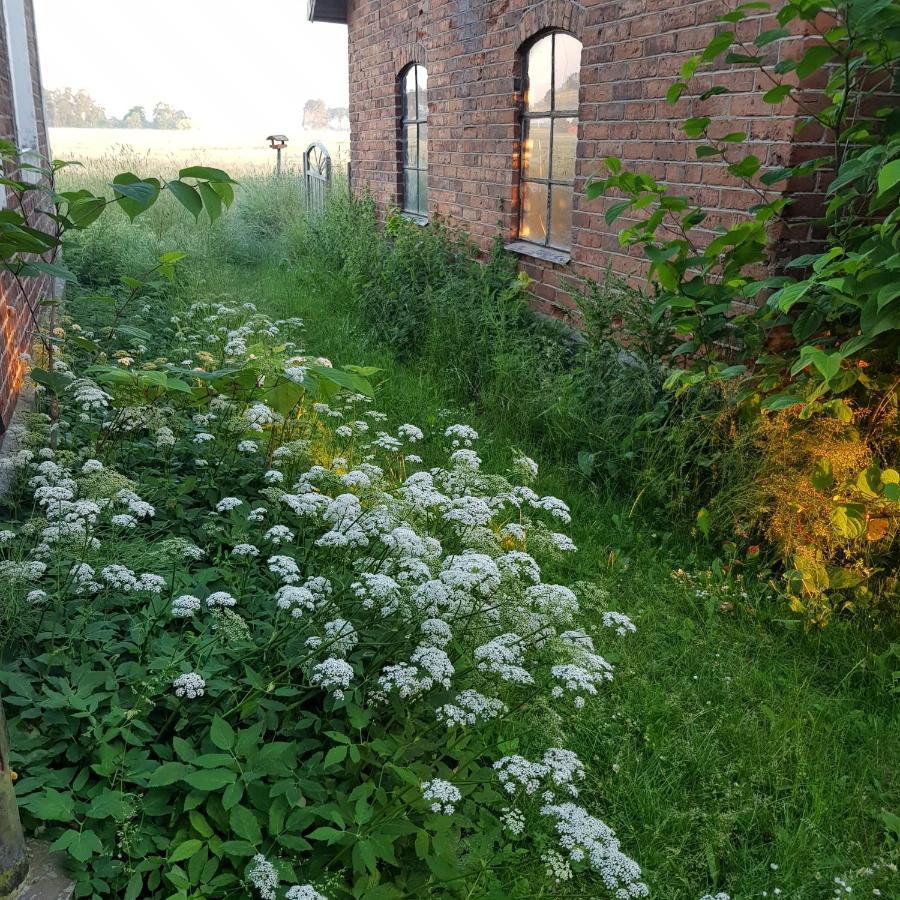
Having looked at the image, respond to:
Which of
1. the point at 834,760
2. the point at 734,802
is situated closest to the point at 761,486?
the point at 834,760

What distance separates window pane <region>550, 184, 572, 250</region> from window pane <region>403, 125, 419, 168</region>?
3357mm

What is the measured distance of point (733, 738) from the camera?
264 cm

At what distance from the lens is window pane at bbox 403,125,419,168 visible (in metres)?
8.88

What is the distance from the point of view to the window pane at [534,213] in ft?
20.3

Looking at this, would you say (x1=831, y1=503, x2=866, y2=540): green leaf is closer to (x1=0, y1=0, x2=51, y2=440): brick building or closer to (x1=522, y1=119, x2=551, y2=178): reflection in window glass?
(x1=0, y1=0, x2=51, y2=440): brick building

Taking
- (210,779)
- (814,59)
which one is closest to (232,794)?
(210,779)

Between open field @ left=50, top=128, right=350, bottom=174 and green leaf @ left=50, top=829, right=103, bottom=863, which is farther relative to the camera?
open field @ left=50, top=128, right=350, bottom=174

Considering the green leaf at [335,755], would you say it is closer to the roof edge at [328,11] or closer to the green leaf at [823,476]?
the green leaf at [823,476]

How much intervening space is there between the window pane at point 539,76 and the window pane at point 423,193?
2.53 m

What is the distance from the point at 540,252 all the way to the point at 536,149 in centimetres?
89

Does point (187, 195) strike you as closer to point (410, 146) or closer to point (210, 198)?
point (210, 198)

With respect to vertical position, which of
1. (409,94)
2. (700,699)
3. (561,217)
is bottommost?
(700,699)

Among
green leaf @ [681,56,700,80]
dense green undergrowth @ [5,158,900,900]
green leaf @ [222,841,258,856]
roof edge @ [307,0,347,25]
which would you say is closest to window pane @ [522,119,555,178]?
dense green undergrowth @ [5,158,900,900]

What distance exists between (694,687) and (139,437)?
278 centimetres
